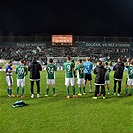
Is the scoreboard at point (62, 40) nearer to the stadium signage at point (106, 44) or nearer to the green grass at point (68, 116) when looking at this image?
the stadium signage at point (106, 44)

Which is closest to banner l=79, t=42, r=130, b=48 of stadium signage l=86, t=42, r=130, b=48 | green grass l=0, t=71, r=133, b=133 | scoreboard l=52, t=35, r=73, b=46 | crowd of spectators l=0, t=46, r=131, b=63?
stadium signage l=86, t=42, r=130, b=48

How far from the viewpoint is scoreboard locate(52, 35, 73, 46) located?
4656 cm

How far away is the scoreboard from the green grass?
117ft

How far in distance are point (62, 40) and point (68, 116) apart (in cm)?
3880

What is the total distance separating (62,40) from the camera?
46812mm

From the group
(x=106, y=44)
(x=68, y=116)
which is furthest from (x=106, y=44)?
(x=68, y=116)

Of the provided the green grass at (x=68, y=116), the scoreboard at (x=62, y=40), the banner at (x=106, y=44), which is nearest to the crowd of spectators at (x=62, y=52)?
the banner at (x=106, y=44)

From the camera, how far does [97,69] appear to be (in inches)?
473

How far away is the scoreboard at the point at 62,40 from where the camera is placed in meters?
46.6

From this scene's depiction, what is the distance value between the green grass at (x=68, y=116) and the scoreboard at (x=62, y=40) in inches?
1401

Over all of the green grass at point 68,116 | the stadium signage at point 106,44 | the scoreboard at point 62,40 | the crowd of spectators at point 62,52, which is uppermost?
the scoreboard at point 62,40

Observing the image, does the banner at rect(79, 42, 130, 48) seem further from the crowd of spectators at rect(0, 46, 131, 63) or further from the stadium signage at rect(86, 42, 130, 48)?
the crowd of spectators at rect(0, 46, 131, 63)

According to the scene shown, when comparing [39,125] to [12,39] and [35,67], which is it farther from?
[12,39]

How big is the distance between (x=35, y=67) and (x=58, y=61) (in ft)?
81.7
